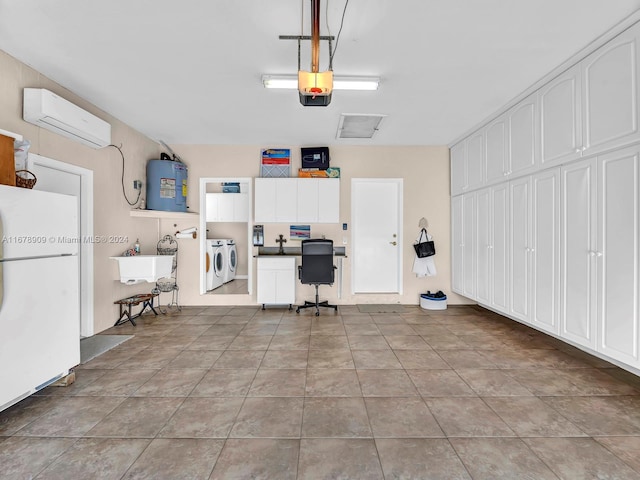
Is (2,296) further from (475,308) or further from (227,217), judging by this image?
(475,308)

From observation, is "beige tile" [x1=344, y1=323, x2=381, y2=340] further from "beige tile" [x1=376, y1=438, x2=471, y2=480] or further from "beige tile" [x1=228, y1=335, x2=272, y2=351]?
"beige tile" [x1=376, y1=438, x2=471, y2=480]

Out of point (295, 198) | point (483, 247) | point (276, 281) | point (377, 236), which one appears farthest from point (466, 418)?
point (295, 198)

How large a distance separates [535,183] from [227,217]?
559 cm

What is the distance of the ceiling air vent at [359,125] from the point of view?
385cm

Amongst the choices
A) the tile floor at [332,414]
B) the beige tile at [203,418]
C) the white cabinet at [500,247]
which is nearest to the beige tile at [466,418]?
the tile floor at [332,414]

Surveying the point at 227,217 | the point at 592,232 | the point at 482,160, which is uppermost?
the point at 482,160

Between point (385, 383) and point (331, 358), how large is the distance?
0.65 metres

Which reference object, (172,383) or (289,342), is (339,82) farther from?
(172,383)

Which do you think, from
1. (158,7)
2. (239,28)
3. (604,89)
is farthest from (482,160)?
(158,7)

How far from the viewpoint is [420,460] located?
161cm

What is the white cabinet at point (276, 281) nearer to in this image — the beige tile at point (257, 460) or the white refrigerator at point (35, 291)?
the white refrigerator at point (35, 291)

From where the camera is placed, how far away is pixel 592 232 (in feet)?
7.96

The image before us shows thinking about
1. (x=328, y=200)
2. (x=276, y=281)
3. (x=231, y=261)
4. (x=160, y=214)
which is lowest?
(x=276, y=281)

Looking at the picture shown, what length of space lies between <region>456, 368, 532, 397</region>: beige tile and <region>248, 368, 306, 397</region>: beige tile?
1365 mm
